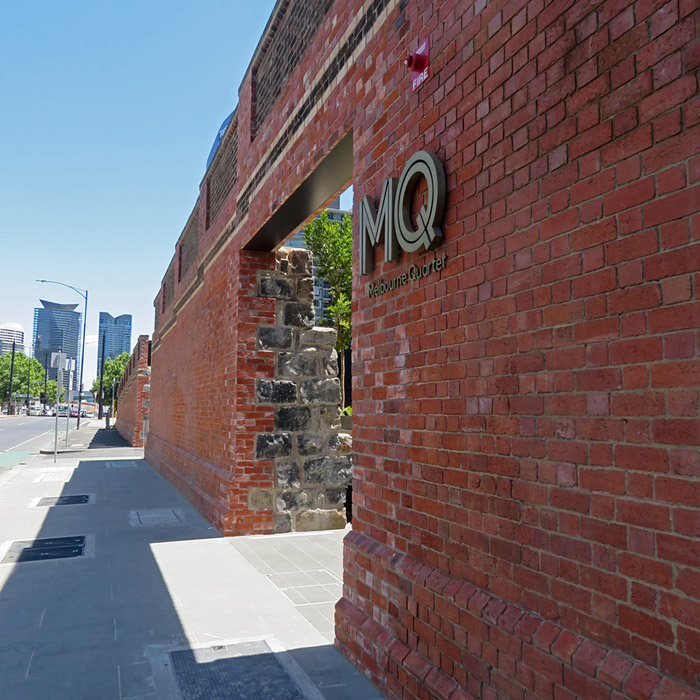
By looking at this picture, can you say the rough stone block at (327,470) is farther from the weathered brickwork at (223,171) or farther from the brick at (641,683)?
the brick at (641,683)

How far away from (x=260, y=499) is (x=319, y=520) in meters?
0.85

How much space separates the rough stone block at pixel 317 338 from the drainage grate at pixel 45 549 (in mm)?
3656

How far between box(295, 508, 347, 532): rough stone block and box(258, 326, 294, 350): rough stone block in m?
2.19

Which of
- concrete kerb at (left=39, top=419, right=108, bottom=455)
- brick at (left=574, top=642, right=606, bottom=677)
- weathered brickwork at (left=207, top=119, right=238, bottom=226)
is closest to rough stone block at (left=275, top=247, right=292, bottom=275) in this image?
weathered brickwork at (left=207, top=119, right=238, bottom=226)

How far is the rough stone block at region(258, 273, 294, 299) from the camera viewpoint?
26.7 ft

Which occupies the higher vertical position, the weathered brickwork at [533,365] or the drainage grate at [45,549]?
the weathered brickwork at [533,365]

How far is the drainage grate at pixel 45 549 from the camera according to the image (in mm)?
6363

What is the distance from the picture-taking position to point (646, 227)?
1957 millimetres

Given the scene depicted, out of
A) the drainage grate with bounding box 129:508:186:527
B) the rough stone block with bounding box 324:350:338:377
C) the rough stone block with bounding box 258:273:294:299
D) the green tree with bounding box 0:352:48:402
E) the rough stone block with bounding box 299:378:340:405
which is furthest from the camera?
the green tree with bounding box 0:352:48:402

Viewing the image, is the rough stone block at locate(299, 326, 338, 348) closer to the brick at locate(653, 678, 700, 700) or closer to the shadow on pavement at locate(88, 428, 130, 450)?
the brick at locate(653, 678, 700, 700)

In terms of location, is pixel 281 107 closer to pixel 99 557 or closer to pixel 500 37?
pixel 500 37

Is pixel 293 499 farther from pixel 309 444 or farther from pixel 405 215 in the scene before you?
pixel 405 215

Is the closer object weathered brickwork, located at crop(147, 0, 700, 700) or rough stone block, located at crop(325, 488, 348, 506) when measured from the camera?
weathered brickwork, located at crop(147, 0, 700, 700)

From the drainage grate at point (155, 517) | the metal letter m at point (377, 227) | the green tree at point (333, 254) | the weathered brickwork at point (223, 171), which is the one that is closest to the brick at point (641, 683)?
the metal letter m at point (377, 227)
